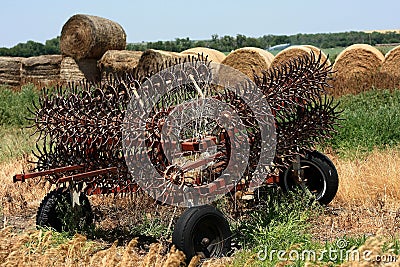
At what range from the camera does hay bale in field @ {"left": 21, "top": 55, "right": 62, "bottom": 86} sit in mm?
17391

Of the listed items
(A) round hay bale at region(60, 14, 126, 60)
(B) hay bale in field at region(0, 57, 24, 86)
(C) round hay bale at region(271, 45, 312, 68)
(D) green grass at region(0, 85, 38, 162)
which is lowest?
(D) green grass at region(0, 85, 38, 162)

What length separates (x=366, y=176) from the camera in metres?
6.63

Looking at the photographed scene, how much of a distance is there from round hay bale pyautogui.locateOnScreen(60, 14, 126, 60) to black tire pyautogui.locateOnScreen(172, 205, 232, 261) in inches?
472

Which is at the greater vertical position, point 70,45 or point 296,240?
point 70,45

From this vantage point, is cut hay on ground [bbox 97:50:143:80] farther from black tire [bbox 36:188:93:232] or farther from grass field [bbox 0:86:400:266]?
black tire [bbox 36:188:93:232]

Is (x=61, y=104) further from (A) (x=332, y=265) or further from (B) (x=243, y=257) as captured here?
(A) (x=332, y=265)

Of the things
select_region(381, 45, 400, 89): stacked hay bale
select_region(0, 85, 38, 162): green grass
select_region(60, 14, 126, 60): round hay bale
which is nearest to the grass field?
select_region(0, 85, 38, 162): green grass

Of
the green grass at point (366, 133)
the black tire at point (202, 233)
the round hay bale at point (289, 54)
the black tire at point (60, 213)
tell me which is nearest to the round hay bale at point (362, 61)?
the round hay bale at point (289, 54)

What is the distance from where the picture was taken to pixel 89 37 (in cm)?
1596

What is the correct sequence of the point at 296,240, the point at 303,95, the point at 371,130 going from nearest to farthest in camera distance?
1. the point at 296,240
2. the point at 303,95
3. the point at 371,130

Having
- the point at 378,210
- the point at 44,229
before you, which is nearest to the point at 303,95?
the point at 378,210

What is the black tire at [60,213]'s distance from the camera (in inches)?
205

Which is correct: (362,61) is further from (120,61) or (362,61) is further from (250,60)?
(120,61)

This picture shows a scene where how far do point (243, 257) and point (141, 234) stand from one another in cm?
117
